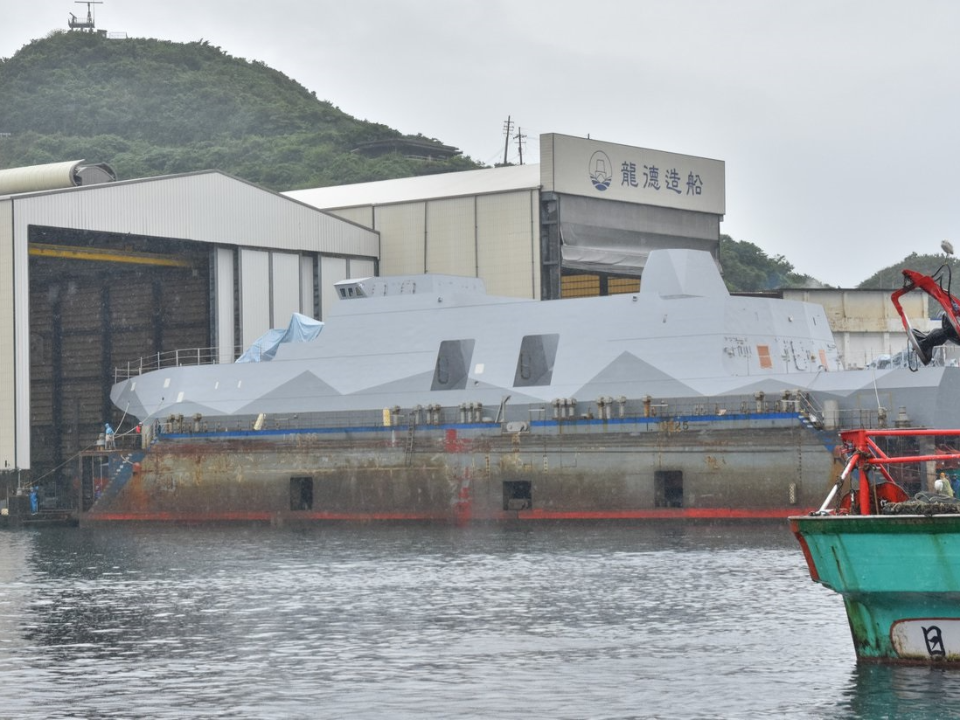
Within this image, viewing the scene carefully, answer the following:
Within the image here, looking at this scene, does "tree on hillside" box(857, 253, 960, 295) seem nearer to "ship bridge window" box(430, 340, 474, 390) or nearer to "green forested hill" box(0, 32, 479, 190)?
"green forested hill" box(0, 32, 479, 190)

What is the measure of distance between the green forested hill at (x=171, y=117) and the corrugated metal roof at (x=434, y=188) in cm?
4646

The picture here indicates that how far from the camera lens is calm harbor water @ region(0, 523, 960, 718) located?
20.7 meters

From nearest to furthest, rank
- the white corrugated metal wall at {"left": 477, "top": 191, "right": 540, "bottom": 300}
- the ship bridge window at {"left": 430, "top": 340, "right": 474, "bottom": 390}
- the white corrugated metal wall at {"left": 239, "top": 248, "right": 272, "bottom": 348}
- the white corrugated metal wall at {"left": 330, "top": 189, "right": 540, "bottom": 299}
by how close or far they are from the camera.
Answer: the ship bridge window at {"left": 430, "top": 340, "right": 474, "bottom": 390}, the white corrugated metal wall at {"left": 239, "top": 248, "right": 272, "bottom": 348}, the white corrugated metal wall at {"left": 477, "top": 191, "right": 540, "bottom": 300}, the white corrugated metal wall at {"left": 330, "top": 189, "right": 540, "bottom": 299}

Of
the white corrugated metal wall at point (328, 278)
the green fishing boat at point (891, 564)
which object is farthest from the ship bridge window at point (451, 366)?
the green fishing boat at point (891, 564)

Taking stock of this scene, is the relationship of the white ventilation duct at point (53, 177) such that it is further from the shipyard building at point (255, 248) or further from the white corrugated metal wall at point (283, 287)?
the white corrugated metal wall at point (283, 287)

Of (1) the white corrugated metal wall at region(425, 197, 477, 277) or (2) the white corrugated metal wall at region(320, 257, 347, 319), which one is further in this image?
(1) the white corrugated metal wall at region(425, 197, 477, 277)

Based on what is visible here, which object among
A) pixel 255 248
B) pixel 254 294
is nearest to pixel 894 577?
pixel 254 294

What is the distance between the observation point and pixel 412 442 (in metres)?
54.9

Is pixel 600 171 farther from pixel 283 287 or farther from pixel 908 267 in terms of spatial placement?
pixel 908 267

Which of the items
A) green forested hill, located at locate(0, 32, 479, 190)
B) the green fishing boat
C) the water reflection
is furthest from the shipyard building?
green forested hill, located at locate(0, 32, 479, 190)

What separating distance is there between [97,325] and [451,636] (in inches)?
1847

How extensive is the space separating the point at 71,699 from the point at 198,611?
9286 mm

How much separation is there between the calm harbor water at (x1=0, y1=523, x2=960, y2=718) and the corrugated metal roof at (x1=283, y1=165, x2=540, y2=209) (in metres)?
30.2

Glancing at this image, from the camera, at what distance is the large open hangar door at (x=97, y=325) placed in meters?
65.8
